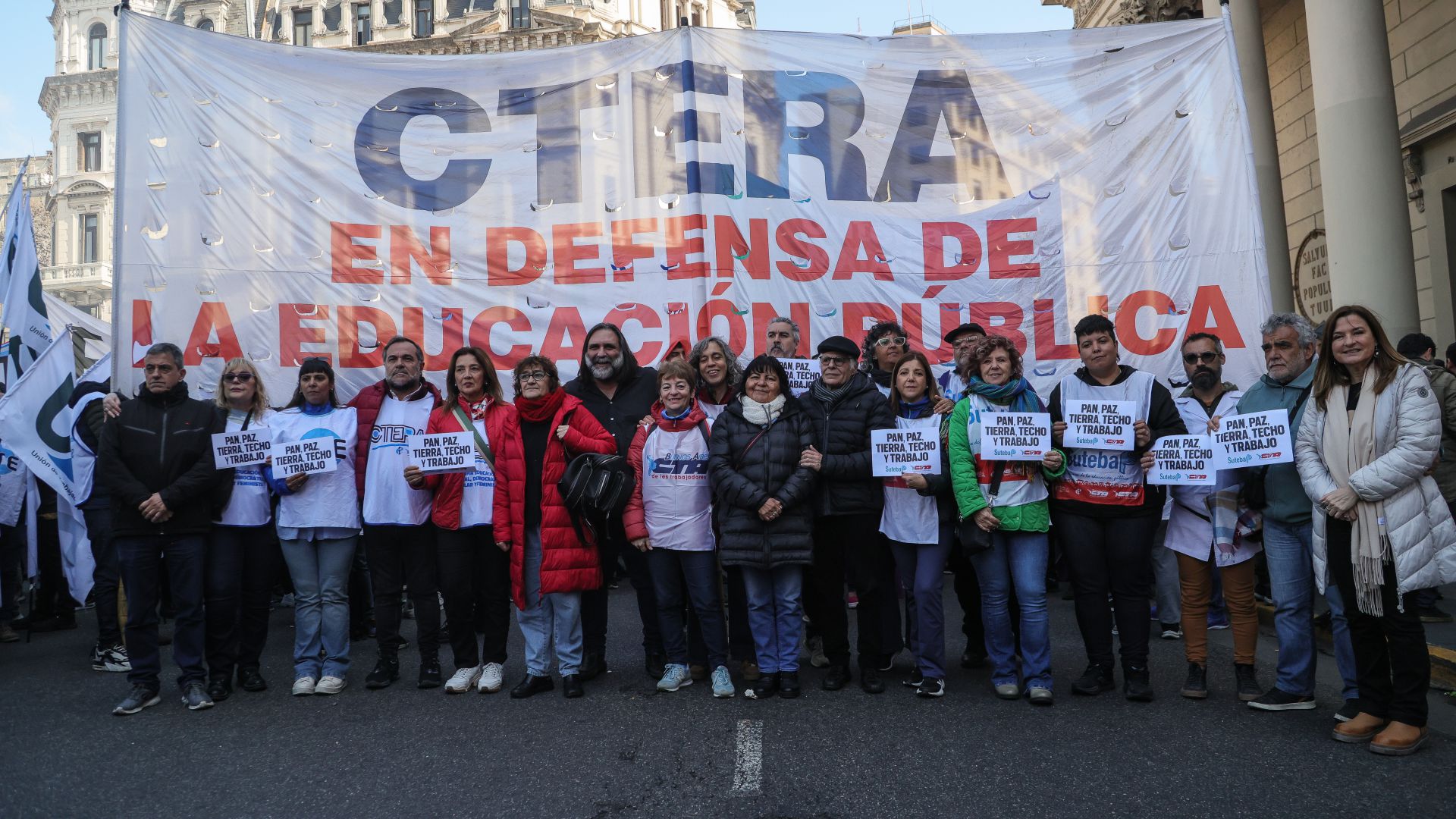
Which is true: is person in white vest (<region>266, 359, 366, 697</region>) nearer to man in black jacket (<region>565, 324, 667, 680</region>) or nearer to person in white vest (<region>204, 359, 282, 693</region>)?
person in white vest (<region>204, 359, 282, 693</region>)

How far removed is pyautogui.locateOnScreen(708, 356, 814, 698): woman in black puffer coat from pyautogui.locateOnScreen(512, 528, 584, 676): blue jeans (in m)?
0.93

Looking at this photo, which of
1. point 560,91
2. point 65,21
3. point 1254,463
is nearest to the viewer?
point 1254,463

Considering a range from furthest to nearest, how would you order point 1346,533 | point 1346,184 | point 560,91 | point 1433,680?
point 1346,184 → point 560,91 → point 1433,680 → point 1346,533

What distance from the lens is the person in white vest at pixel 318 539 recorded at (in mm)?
5840

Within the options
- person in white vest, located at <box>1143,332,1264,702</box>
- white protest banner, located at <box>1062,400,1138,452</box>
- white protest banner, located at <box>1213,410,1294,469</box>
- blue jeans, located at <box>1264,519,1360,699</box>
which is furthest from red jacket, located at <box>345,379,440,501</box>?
blue jeans, located at <box>1264,519,1360,699</box>

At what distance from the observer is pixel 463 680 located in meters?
5.74

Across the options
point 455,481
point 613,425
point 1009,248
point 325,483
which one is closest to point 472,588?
point 455,481

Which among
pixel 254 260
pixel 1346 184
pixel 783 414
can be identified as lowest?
pixel 783 414

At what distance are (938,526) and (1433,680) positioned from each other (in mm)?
2754

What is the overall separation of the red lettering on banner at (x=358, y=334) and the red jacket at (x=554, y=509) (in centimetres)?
164

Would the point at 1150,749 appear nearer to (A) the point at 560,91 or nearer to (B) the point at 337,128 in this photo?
(A) the point at 560,91

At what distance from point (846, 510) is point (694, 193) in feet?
8.68

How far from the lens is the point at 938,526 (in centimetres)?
551

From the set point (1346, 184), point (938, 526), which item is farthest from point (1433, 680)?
point (1346, 184)
